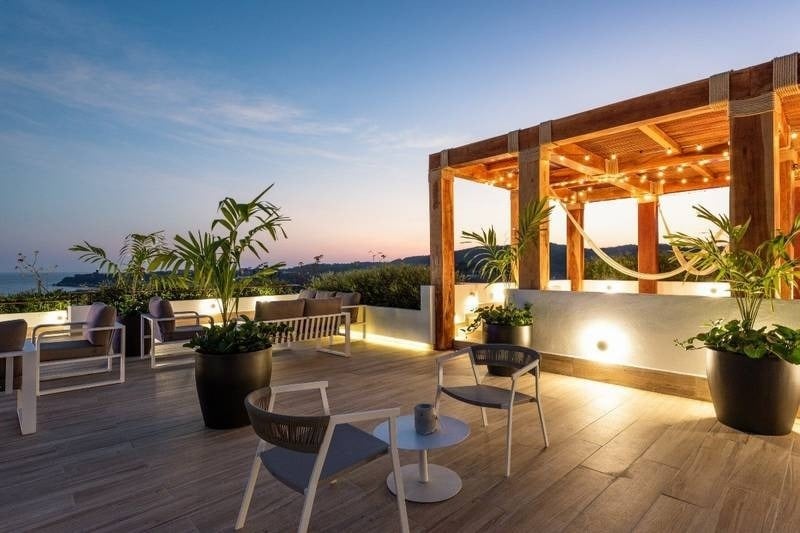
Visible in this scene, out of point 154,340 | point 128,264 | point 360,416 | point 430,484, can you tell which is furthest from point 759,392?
point 128,264

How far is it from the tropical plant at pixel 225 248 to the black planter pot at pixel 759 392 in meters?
3.67

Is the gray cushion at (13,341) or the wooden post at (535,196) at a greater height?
the wooden post at (535,196)

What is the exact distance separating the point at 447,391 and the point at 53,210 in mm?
14677

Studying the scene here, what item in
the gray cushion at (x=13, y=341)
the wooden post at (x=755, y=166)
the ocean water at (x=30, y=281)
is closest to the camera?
the gray cushion at (x=13, y=341)

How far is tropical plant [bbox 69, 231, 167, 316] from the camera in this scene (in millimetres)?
6074

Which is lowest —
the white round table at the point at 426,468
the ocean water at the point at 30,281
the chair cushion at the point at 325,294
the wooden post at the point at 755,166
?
the white round table at the point at 426,468

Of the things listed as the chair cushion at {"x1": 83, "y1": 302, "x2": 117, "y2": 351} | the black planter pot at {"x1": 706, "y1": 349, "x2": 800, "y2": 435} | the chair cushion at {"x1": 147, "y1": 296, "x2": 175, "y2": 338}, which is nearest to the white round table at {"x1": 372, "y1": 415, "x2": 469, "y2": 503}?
the black planter pot at {"x1": 706, "y1": 349, "x2": 800, "y2": 435}

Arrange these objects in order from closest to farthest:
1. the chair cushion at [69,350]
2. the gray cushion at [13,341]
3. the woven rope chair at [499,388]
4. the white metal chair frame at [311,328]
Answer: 1. the woven rope chair at [499,388]
2. the gray cushion at [13,341]
3. the chair cushion at [69,350]
4. the white metal chair frame at [311,328]

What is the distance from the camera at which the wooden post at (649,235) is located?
8.42 metres

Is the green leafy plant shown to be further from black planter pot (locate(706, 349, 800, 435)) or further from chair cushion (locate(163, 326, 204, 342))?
chair cushion (locate(163, 326, 204, 342))

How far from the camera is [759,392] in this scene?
2822mm

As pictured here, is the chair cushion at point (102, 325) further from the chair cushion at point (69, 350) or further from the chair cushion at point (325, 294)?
the chair cushion at point (325, 294)

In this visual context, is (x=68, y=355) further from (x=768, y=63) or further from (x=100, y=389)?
(x=768, y=63)

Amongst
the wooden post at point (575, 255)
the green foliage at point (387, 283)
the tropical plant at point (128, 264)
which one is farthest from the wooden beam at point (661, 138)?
the tropical plant at point (128, 264)
